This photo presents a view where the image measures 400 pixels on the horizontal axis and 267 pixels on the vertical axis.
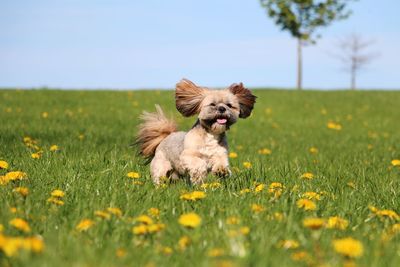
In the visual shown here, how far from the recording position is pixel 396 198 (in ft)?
17.2

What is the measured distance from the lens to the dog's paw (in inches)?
225

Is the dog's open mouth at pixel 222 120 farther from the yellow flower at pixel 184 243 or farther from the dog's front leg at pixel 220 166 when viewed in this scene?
the yellow flower at pixel 184 243

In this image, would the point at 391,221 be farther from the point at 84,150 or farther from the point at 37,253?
Result: the point at 84,150

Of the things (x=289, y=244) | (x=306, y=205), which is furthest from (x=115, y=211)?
(x=306, y=205)

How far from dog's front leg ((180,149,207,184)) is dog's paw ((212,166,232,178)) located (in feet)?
0.39

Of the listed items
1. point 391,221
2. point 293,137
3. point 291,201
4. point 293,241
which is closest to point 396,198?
point 391,221

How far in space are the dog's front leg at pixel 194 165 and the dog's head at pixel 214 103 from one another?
31 centimetres

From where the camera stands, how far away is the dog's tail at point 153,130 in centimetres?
671

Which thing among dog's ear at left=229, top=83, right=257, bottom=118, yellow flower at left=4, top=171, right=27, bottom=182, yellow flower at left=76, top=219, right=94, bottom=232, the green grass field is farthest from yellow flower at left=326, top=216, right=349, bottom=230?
yellow flower at left=4, top=171, right=27, bottom=182

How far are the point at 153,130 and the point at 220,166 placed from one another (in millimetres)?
1309

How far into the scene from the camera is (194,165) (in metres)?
5.65

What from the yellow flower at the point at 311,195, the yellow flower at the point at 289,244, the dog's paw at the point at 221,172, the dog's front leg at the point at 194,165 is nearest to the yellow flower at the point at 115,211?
the yellow flower at the point at 289,244

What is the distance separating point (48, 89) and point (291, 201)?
23.6m

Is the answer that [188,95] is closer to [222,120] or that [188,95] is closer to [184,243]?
[222,120]
